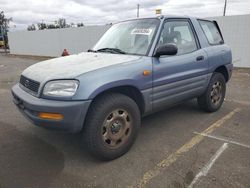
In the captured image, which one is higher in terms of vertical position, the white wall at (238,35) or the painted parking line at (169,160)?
the white wall at (238,35)

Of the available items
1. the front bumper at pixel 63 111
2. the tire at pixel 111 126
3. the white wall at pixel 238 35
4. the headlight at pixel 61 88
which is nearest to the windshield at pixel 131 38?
the tire at pixel 111 126

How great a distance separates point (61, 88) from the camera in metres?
2.68

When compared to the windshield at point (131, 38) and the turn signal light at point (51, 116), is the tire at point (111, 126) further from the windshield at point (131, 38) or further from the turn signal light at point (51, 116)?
the windshield at point (131, 38)

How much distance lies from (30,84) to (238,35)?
413 inches

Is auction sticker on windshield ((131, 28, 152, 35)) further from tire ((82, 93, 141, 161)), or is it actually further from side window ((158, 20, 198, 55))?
tire ((82, 93, 141, 161))

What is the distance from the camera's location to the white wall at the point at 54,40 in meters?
17.7

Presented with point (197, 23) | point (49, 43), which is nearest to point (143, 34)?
point (197, 23)

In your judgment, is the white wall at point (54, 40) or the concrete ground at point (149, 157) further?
the white wall at point (54, 40)

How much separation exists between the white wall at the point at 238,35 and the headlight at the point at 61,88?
1031 centimetres

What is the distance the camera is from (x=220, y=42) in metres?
4.90

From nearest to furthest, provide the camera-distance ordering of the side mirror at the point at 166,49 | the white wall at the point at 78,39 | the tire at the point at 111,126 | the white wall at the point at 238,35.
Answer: the tire at the point at 111,126, the side mirror at the point at 166,49, the white wall at the point at 238,35, the white wall at the point at 78,39

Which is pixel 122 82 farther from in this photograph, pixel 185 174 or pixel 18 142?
pixel 18 142

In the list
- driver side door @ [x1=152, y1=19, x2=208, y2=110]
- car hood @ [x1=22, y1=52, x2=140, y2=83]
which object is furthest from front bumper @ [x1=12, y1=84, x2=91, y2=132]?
driver side door @ [x1=152, y1=19, x2=208, y2=110]

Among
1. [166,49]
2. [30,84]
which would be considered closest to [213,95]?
[166,49]
